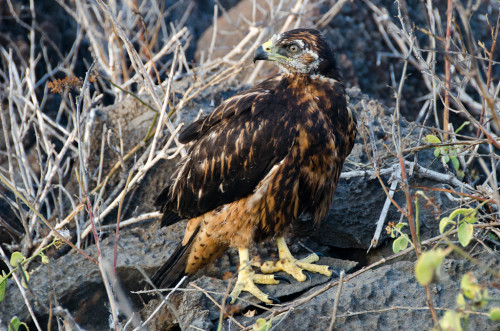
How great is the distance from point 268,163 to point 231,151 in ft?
0.86

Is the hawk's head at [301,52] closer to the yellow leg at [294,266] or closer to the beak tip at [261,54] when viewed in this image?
the beak tip at [261,54]

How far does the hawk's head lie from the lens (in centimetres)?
371

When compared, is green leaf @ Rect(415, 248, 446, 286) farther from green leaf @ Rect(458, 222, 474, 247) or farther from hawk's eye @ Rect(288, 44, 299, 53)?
hawk's eye @ Rect(288, 44, 299, 53)

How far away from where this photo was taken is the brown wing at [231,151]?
11.7 feet

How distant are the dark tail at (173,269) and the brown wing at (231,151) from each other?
23cm

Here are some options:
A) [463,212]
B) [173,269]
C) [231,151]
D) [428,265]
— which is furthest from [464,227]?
[173,269]

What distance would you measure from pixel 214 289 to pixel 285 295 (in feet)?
1.50

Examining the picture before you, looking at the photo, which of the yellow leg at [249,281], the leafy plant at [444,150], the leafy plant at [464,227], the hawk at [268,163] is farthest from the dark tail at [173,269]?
the leafy plant at [464,227]

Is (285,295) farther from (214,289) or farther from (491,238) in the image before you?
(491,238)

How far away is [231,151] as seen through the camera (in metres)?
3.69

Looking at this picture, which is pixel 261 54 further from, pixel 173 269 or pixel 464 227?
pixel 464 227

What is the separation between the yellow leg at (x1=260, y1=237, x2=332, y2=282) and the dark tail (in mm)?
518

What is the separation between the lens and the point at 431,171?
4020mm

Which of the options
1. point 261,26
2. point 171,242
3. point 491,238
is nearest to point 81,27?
point 261,26
